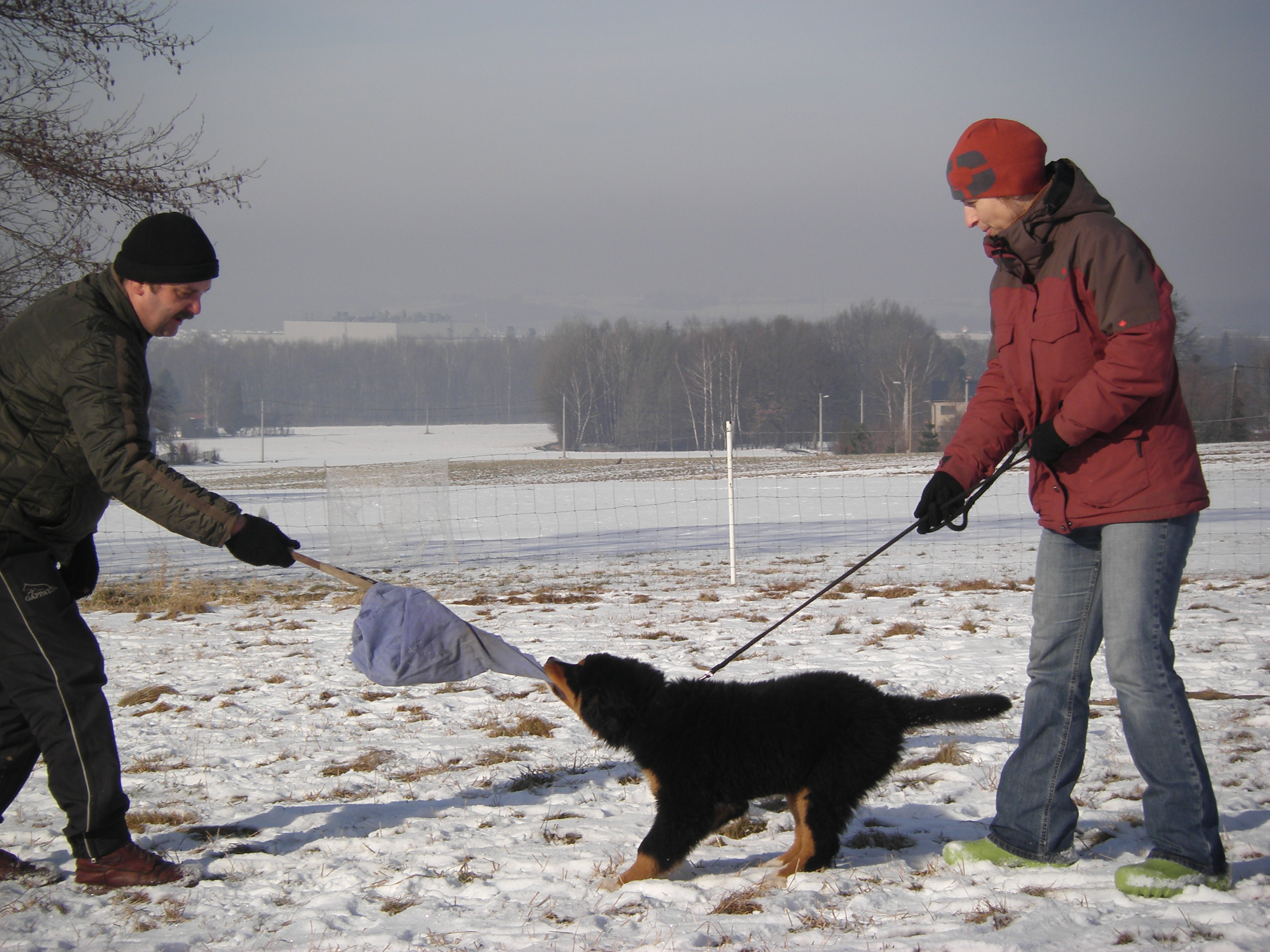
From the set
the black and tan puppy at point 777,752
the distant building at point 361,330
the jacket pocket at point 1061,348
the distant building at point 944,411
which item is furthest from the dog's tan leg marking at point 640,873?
the distant building at point 361,330

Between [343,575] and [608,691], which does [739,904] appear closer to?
[608,691]

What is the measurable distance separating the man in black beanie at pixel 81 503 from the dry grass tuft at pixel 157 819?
0.43 meters

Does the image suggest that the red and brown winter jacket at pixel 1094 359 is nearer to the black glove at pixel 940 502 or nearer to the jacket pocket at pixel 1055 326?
the jacket pocket at pixel 1055 326

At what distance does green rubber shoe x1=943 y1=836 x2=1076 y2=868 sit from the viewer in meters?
2.52

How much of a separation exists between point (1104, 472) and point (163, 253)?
8.74 feet

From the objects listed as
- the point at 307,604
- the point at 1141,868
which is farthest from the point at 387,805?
the point at 307,604

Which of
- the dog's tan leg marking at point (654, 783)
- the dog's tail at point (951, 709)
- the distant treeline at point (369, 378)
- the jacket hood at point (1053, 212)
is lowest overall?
the dog's tan leg marking at point (654, 783)

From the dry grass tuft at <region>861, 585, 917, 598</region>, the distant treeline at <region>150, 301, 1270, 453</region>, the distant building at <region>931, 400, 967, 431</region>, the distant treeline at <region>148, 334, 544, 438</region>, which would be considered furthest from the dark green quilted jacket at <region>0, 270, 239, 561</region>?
the distant treeline at <region>148, 334, 544, 438</region>

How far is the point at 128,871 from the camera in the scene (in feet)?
8.39

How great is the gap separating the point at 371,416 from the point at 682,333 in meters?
47.1

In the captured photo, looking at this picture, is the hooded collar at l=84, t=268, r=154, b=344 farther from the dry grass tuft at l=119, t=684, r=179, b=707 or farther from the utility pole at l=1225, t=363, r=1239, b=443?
the utility pole at l=1225, t=363, r=1239, b=443

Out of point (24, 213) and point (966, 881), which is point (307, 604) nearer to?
point (24, 213)

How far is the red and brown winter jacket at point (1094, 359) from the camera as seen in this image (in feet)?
7.11

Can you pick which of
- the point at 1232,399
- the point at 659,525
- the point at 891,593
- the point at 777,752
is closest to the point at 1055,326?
the point at 777,752
